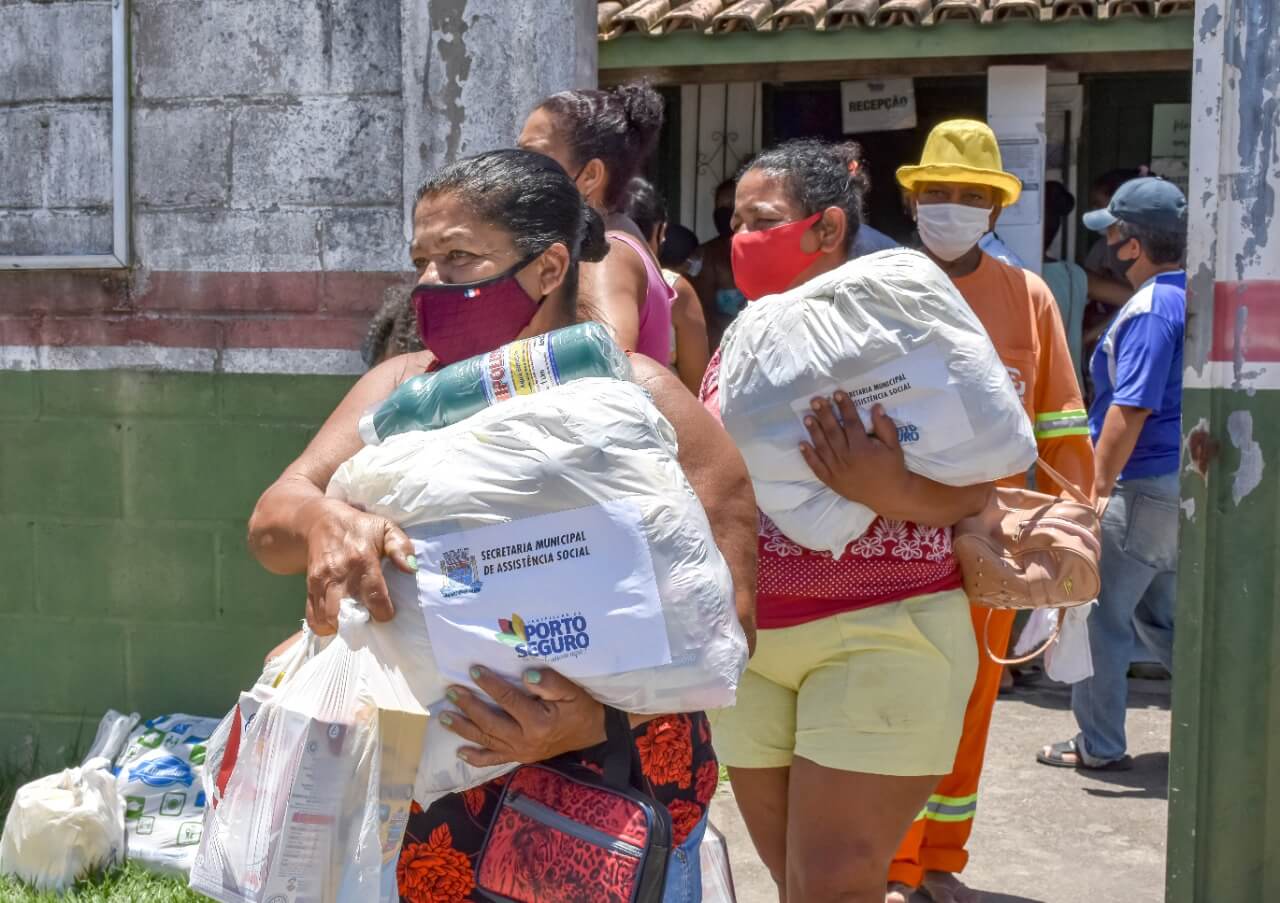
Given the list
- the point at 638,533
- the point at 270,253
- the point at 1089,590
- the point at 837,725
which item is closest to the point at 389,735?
the point at 638,533

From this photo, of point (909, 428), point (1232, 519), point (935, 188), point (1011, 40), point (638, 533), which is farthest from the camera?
point (1011, 40)

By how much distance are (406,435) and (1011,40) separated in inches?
194

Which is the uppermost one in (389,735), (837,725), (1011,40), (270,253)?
(1011,40)

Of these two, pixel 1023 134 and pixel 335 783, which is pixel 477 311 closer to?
pixel 335 783

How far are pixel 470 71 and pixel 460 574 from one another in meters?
2.97

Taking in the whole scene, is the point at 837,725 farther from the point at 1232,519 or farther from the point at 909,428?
the point at 1232,519

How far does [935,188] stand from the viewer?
431cm

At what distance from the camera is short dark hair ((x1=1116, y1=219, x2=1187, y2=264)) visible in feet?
17.3

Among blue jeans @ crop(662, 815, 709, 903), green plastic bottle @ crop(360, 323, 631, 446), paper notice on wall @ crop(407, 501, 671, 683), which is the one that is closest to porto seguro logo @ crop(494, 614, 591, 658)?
paper notice on wall @ crop(407, 501, 671, 683)

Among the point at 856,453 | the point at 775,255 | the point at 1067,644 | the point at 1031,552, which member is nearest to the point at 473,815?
the point at 856,453

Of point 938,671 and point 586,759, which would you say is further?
point 938,671

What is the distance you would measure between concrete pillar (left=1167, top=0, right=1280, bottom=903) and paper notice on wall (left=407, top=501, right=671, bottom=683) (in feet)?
6.49

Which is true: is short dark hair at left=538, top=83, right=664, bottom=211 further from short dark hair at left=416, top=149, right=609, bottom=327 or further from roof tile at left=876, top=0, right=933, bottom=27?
roof tile at left=876, top=0, right=933, bottom=27

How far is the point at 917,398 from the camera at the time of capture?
281cm
